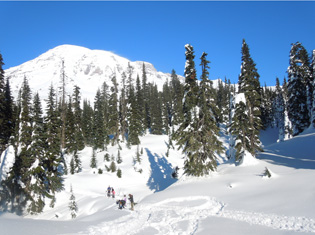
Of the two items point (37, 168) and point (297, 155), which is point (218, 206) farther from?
point (37, 168)

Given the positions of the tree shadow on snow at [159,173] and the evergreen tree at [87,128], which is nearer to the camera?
the tree shadow on snow at [159,173]

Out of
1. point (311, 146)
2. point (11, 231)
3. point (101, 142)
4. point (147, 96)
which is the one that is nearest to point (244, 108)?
point (311, 146)

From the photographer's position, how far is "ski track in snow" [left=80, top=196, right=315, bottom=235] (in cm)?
1087

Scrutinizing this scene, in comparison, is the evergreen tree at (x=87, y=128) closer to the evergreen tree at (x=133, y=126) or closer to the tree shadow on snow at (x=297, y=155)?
the evergreen tree at (x=133, y=126)

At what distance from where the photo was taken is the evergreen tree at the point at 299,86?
1391 inches

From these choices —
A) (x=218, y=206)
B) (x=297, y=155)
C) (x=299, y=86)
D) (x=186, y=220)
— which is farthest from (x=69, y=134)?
(x=299, y=86)

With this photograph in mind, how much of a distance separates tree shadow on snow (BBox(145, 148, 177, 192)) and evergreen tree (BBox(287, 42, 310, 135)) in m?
22.0

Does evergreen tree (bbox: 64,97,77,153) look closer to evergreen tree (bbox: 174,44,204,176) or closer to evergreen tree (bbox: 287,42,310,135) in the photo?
evergreen tree (bbox: 174,44,204,176)

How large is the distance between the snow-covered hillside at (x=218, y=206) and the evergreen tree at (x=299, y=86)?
5.25 metres

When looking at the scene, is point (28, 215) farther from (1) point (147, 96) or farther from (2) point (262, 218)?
(1) point (147, 96)

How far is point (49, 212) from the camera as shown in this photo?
2534cm

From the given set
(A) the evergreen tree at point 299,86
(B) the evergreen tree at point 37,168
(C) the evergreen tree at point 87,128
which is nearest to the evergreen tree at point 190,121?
(B) the evergreen tree at point 37,168

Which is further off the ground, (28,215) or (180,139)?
(180,139)

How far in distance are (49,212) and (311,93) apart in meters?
38.2
